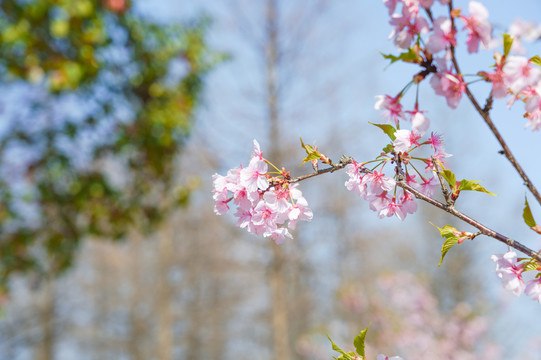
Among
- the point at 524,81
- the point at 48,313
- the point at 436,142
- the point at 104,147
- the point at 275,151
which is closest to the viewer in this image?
the point at 524,81

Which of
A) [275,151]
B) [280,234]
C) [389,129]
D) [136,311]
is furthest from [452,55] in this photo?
[136,311]

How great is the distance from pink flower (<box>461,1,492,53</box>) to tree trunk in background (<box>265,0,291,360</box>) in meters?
6.43

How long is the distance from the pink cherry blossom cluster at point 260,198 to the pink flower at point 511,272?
0.43m

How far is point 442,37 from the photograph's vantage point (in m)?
0.98

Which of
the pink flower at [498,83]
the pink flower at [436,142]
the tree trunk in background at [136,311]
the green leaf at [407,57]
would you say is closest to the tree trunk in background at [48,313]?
the tree trunk in background at [136,311]

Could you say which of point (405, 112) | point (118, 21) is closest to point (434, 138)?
point (405, 112)

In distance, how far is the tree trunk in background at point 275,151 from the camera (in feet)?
24.6

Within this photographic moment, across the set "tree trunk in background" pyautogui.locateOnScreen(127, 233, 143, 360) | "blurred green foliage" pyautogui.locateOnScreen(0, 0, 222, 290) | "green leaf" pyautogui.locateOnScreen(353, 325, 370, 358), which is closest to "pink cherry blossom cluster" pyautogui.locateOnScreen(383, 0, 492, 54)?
"green leaf" pyautogui.locateOnScreen(353, 325, 370, 358)

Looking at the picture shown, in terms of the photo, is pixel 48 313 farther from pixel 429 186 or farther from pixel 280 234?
pixel 429 186

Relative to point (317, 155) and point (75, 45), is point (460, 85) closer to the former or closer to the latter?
point (317, 155)

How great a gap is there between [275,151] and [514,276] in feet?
21.4

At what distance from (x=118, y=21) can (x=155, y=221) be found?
215cm

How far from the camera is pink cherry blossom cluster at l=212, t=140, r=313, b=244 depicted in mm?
1138

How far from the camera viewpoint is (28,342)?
26.3ft
